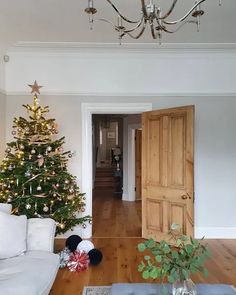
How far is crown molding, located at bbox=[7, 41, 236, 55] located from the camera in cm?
449

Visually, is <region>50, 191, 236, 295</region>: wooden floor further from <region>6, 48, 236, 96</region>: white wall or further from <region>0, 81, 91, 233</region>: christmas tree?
<region>6, 48, 236, 96</region>: white wall

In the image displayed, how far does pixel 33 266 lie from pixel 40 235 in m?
0.50

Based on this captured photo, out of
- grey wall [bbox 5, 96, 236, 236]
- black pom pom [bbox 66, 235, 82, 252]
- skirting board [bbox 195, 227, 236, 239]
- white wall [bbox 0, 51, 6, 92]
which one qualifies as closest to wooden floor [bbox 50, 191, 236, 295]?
skirting board [bbox 195, 227, 236, 239]

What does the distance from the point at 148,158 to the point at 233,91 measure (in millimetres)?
1929

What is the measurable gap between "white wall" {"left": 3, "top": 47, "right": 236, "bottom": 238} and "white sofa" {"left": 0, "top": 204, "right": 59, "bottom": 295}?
6.74 ft

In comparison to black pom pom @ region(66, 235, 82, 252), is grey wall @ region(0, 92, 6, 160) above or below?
above

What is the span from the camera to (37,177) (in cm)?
380

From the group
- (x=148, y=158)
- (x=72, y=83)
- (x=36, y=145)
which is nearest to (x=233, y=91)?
(x=148, y=158)

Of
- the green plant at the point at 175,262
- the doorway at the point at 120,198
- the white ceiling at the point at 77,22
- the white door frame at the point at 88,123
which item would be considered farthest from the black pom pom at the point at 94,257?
the white ceiling at the point at 77,22

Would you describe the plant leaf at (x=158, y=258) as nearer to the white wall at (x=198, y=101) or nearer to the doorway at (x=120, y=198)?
the white wall at (x=198, y=101)

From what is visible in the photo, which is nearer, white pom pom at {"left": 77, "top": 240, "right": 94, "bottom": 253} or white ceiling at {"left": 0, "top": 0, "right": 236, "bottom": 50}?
white ceiling at {"left": 0, "top": 0, "right": 236, "bottom": 50}

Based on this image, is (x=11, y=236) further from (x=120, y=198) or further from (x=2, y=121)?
(x=120, y=198)

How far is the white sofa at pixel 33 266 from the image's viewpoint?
200 centimetres

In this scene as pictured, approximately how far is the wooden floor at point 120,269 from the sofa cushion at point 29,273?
65 centimetres
